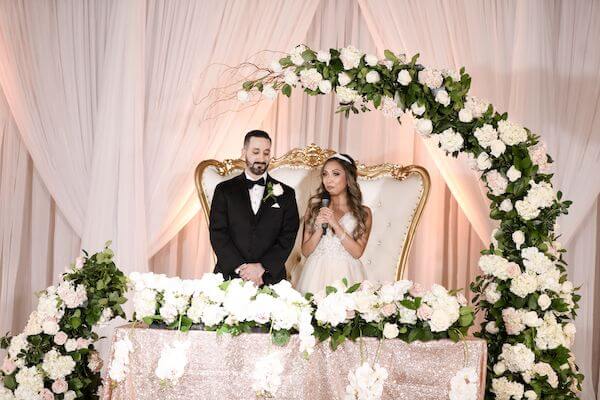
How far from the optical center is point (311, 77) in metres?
4.59

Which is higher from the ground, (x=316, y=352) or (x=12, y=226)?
(x=12, y=226)

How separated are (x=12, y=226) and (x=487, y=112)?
145 inches

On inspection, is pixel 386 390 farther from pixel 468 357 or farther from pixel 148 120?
pixel 148 120

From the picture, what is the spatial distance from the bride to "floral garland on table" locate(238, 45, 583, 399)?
73 centimetres

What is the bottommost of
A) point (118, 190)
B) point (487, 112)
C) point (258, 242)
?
point (258, 242)

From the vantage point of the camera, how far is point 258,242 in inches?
202

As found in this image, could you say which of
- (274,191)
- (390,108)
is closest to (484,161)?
(390,108)

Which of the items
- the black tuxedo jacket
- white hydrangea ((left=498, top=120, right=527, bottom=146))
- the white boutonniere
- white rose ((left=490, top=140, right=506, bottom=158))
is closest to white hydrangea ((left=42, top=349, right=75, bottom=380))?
the black tuxedo jacket

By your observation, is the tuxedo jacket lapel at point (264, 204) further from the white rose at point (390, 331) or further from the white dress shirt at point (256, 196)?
the white rose at point (390, 331)

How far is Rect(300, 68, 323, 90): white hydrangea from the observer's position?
15.1 feet

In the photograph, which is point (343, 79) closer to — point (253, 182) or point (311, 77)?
point (311, 77)

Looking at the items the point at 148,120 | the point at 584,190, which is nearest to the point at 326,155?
the point at 148,120

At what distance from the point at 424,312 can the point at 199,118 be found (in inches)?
105

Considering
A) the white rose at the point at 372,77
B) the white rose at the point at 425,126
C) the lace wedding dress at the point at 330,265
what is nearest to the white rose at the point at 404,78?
the white rose at the point at 372,77
